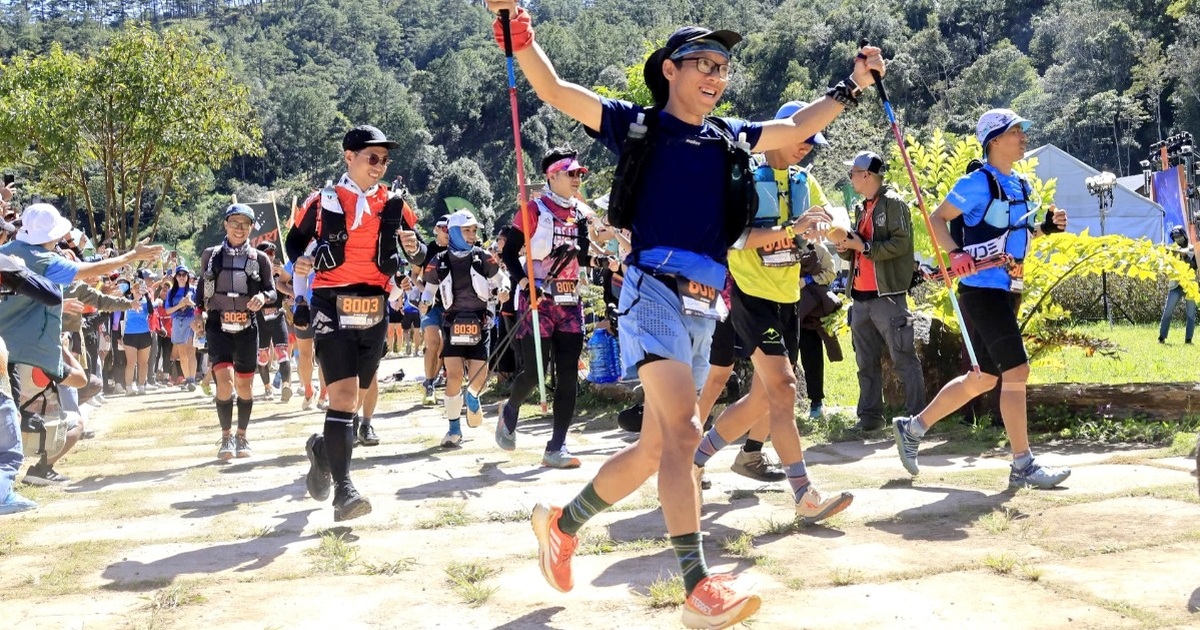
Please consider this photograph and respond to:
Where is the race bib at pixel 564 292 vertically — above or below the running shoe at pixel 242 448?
above

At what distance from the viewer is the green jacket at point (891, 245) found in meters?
8.52

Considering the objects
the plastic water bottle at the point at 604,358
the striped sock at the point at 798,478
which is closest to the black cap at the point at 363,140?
the striped sock at the point at 798,478

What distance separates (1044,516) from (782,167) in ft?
6.97

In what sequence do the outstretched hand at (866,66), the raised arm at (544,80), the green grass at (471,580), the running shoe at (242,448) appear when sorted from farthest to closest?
the running shoe at (242,448)
the outstretched hand at (866,66)
the green grass at (471,580)
the raised arm at (544,80)

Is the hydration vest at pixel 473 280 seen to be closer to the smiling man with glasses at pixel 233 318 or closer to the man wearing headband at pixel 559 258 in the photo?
the smiling man with glasses at pixel 233 318

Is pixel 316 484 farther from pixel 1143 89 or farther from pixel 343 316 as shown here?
pixel 1143 89

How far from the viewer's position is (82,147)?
3441 cm

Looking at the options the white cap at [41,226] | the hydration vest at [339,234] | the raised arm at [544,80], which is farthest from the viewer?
the white cap at [41,226]

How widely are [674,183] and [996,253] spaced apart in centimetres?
287

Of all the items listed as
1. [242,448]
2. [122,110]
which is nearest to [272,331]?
[242,448]

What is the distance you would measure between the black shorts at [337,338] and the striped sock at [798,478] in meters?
2.40

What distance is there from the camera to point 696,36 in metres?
3.93

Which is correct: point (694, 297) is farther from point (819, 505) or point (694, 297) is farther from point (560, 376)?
point (560, 376)

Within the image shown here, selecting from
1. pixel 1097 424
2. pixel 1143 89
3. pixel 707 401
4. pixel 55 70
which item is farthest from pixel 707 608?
pixel 1143 89
